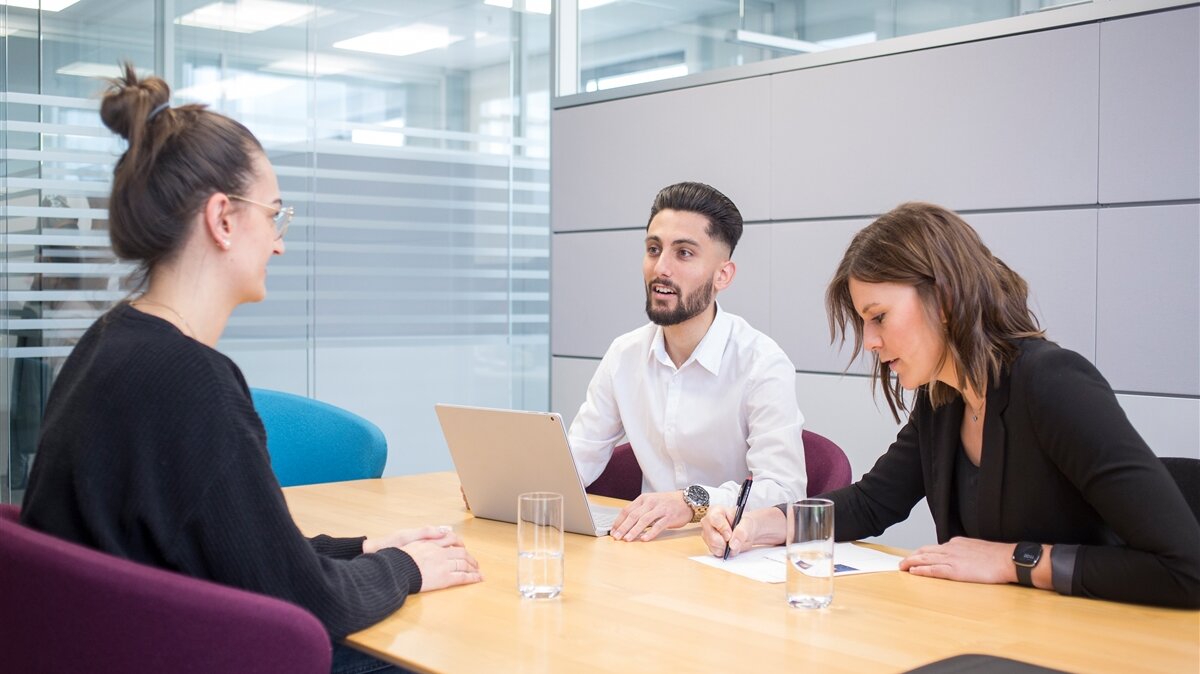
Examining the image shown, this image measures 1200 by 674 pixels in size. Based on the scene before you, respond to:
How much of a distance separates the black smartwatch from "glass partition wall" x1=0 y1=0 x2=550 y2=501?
3.15 m

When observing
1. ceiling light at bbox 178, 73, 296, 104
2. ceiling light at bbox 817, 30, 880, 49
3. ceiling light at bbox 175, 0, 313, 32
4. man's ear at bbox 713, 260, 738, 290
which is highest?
ceiling light at bbox 175, 0, 313, 32

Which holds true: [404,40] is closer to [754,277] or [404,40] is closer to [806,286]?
[754,277]

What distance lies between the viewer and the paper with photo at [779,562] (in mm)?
1964

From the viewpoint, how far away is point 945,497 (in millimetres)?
2135

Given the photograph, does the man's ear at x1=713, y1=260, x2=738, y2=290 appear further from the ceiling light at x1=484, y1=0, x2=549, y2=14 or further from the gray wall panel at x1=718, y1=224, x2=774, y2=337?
the ceiling light at x1=484, y1=0, x2=549, y2=14

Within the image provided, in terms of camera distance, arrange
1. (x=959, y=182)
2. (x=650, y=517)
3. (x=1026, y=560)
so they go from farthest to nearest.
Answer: (x=959, y=182) → (x=650, y=517) → (x=1026, y=560)

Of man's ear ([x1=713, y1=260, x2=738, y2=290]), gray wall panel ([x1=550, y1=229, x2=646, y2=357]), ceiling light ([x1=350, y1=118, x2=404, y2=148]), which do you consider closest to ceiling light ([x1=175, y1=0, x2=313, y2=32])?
ceiling light ([x1=350, y1=118, x2=404, y2=148])

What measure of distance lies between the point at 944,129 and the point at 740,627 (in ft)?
8.24

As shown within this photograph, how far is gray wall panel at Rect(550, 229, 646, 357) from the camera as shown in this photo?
4609mm

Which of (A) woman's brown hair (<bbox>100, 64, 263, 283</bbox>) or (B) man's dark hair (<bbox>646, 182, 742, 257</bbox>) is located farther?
(B) man's dark hair (<bbox>646, 182, 742, 257</bbox>)

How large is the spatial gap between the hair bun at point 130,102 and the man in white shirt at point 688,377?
150 cm

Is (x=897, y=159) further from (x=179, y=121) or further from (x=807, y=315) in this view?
(x=179, y=121)

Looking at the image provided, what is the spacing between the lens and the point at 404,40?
16.2ft

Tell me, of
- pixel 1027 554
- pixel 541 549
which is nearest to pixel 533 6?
pixel 541 549
